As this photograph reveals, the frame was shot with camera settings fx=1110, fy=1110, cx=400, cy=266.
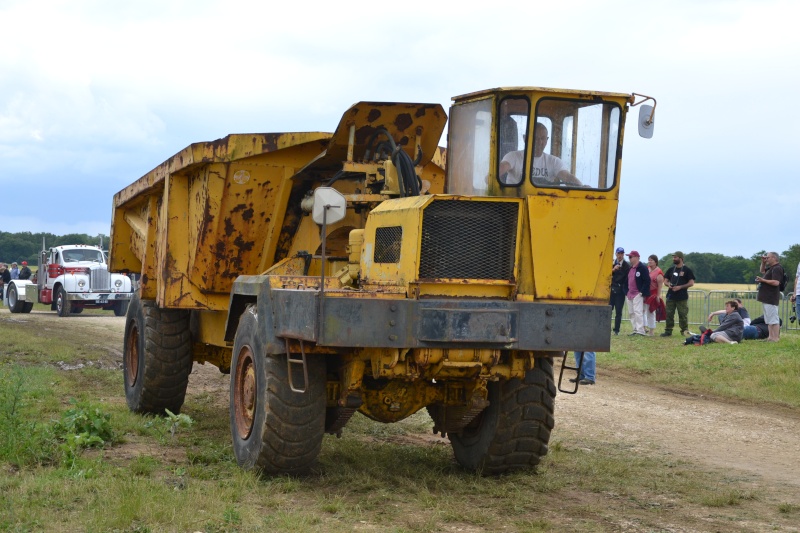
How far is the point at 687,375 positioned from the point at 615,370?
1390 mm

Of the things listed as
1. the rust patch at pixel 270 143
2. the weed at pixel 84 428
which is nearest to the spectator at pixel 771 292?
the rust patch at pixel 270 143

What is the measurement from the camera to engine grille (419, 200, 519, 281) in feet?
23.8

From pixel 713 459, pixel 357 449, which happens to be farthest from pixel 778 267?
pixel 357 449

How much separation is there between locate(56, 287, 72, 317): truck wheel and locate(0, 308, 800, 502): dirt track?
16.4 meters

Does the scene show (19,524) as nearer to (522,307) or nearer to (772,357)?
(522,307)

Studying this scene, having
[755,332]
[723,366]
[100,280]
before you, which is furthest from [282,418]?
[100,280]

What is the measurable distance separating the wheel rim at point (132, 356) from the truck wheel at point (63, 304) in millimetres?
20358

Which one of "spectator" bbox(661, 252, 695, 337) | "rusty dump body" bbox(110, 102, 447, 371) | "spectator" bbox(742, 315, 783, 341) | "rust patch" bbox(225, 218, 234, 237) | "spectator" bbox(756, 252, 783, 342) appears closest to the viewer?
"rusty dump body" bbox(110, 102, 447, 371)

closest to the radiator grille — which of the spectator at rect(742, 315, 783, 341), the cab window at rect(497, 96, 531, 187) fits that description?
the cab window at rect(497, 96, 531, 187)

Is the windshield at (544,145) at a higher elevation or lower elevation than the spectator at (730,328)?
higher

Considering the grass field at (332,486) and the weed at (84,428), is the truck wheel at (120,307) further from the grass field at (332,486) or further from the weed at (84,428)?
the weed at (84,428)

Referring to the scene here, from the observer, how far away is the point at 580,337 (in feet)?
24.2

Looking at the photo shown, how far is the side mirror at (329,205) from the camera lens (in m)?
7.41

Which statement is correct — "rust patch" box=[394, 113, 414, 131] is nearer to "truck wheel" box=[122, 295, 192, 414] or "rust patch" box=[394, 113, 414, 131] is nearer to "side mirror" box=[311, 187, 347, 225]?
"side mirror" box=[311, 187, 347, 225]
